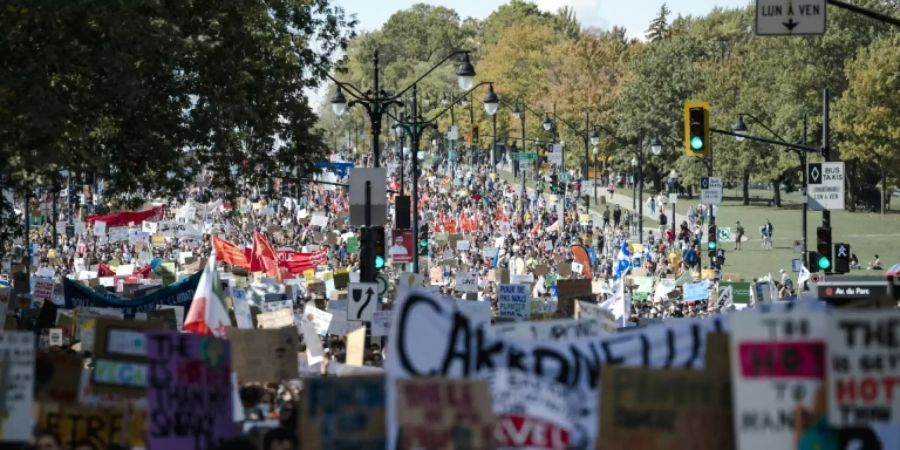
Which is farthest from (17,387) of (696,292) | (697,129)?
(696,292)

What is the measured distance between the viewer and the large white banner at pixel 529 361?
10.9 metres

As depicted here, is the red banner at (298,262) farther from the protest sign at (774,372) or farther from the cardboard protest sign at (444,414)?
the protest sign at (774,372)

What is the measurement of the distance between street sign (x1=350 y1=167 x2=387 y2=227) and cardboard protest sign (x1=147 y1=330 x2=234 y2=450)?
16503 mm

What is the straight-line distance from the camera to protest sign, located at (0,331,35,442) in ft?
39.0

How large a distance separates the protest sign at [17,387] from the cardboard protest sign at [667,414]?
12.7 ft

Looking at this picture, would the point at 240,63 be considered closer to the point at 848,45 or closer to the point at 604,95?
the point at 848,45

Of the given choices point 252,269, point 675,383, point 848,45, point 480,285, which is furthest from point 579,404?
point 848,45

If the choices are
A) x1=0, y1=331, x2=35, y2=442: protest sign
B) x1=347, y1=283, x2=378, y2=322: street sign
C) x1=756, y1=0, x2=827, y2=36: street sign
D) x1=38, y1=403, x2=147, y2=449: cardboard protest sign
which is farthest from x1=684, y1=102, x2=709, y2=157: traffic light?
x1=0, y1=331, x2=35, y2=442: protest sign

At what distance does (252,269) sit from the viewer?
143ft

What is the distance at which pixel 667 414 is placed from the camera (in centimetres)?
1065

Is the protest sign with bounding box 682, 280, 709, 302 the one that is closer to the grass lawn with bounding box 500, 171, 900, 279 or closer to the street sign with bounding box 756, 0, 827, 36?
the street sign with bounding box 756, 0, 827, 36

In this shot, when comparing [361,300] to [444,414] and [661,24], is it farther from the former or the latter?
[661,24]

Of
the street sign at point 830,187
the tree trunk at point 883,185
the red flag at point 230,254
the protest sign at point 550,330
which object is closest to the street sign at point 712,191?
the red flag at point 230,254

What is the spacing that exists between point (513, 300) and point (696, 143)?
4.22 meters
